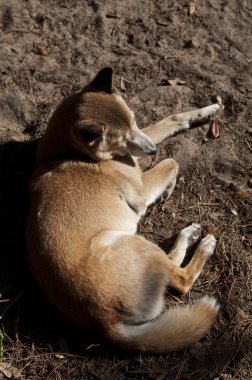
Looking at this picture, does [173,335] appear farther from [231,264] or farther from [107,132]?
[107,132]

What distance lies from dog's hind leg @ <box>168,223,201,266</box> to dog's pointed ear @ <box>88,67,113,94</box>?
1.50 metres

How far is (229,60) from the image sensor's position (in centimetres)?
584

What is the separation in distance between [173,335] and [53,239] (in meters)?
1.23

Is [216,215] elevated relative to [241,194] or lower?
lower

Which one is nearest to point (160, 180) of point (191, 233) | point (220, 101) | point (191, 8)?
point (191, 233)

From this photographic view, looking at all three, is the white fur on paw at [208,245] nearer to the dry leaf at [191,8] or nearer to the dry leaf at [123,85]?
the dry leaf at [123,85]

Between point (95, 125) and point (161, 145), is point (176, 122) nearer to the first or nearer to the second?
point (161, 145)

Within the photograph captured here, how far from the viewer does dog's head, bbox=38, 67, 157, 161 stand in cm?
443

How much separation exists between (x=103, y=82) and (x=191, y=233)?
1.64 m

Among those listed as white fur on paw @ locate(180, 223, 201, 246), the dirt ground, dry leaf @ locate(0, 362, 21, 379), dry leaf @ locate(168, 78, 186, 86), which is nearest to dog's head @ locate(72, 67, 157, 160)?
the dirt ground

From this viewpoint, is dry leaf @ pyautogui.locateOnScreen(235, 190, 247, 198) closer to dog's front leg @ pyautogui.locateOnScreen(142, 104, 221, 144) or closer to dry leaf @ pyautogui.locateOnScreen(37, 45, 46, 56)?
dog's front leg @ pyautogui.locateOnScreen(142, 104, 221, 144)

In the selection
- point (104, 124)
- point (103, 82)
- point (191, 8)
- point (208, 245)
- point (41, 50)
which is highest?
point (191, 8)

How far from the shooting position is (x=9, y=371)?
418 cm

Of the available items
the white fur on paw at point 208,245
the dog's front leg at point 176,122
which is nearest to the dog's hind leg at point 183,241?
the white fur on paw at point 208,245
